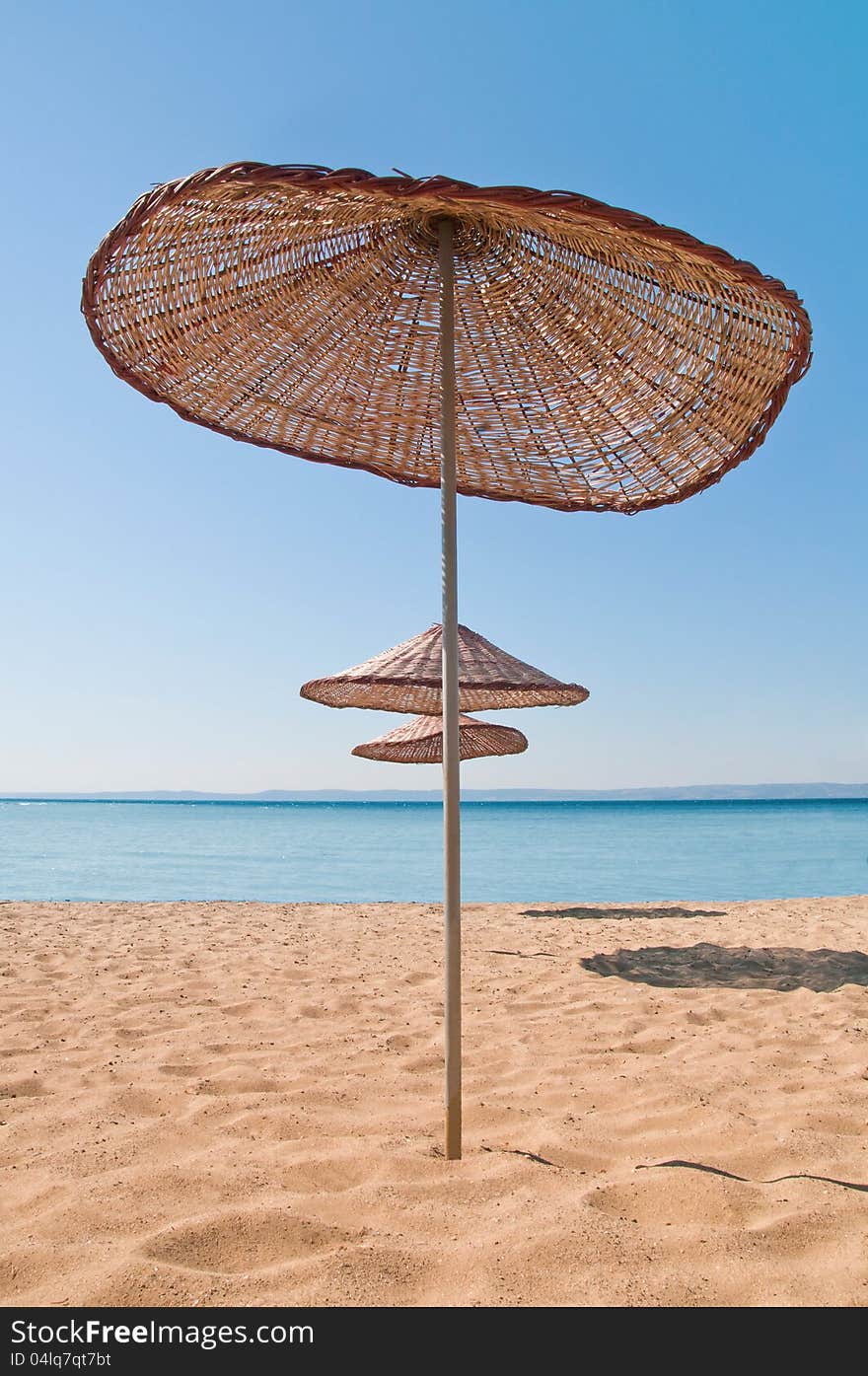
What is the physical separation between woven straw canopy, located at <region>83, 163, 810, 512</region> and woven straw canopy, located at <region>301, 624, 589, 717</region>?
300 cm

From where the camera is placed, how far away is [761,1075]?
2.89m

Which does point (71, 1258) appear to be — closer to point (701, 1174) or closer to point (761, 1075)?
point (701, 1174)

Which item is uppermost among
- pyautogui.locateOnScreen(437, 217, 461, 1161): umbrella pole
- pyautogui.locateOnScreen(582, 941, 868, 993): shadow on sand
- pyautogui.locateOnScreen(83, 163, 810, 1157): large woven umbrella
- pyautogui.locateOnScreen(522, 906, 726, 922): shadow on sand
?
pyautogui.locateOnScreen(83, 163, 810, 1157): large woven umbrella

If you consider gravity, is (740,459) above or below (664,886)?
above

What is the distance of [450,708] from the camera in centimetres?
212

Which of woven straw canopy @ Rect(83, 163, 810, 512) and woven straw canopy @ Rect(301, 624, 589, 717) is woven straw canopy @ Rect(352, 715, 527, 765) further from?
woven straw canopy @ Rect(83, 163, 810, 512)

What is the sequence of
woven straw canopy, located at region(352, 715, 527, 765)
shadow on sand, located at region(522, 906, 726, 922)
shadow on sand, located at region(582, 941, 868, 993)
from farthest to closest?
1. shadow on sand, located at region(522, 906, 726, 922)
2. woven straw canopy, located at region(352, 715, 527, 765)
3. shadow on sand, located at region(582, 941, 868, 993)

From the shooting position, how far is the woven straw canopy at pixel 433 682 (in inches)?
236

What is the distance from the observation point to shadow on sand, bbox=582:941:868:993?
4.57 meters

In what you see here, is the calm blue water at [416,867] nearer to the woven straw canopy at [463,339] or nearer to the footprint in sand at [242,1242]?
the woven straw canopy at [463,339]

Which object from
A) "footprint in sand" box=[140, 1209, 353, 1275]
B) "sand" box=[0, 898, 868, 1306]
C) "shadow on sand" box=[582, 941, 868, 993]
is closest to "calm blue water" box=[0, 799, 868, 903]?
"shadow on sand" box=[582, 941, 868, 993]

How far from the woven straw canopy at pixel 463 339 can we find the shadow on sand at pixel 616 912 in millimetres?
6134
